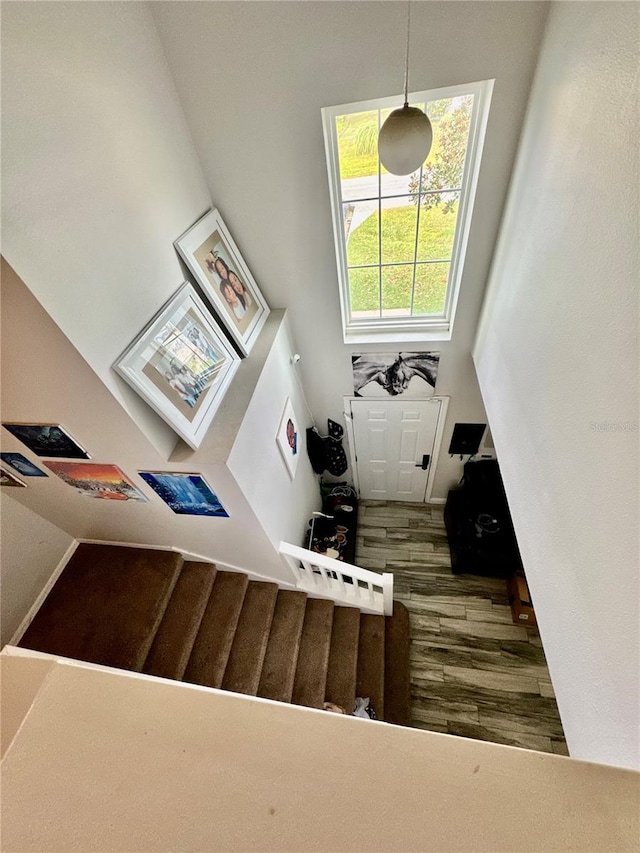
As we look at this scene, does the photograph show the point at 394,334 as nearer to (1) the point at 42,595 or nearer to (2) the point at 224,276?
(2) the point at 224,276

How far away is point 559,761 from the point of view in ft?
1.87

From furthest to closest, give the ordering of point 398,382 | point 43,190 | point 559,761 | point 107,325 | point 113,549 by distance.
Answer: point 398,382 < point 113,549 < point 107,325 < point 43,190 < point 559,761

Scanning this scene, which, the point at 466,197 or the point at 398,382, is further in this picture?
the point at 398,382

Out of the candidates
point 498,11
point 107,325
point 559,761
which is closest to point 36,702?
point 559,761

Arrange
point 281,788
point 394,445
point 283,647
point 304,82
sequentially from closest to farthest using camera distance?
point 281,788 < point 304,82 < point 283,647 < point 394,445

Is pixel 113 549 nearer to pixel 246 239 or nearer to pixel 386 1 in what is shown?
pixel 246 239

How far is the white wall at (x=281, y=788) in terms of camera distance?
50 centimetres

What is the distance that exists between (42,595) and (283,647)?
1.63m

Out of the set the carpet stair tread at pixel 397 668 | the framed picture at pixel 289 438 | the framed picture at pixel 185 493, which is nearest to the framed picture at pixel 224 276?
the framed picture at pixel 289 438

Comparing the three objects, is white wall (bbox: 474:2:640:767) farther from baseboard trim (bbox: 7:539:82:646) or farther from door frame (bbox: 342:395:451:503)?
baseboard trim (bbox: 7:539:82:646)

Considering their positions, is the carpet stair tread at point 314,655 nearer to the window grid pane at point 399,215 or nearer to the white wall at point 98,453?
the white wall at point 98,453

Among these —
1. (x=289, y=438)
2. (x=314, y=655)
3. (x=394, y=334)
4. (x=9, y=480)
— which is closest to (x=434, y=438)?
(x=394, y=334)

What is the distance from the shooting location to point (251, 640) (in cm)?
229

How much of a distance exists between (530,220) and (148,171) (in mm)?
1677
